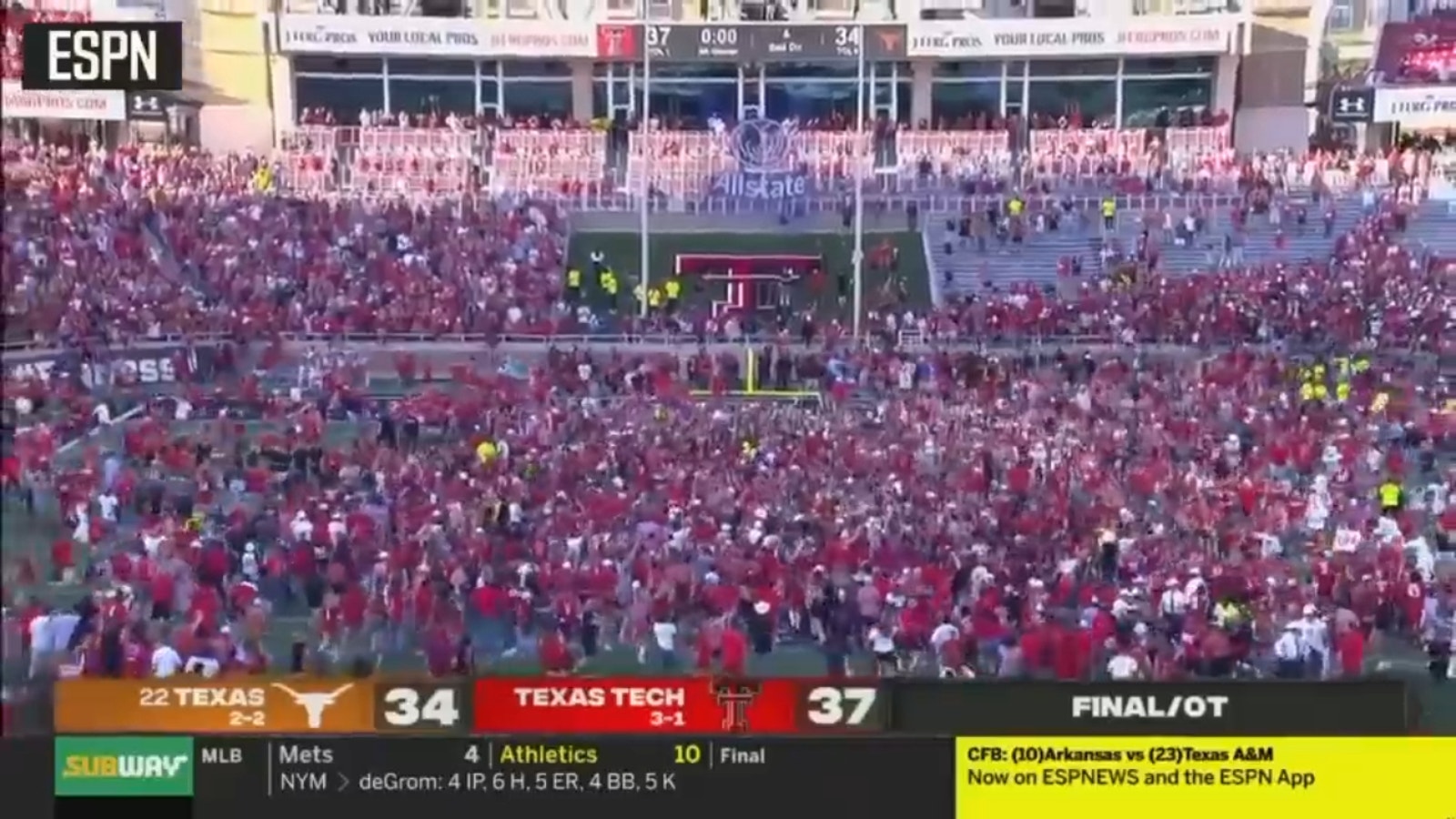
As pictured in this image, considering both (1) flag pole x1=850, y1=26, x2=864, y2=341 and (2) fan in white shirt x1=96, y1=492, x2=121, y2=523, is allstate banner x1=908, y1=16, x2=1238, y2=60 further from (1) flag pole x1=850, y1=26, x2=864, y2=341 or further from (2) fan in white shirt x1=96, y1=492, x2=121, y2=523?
(2) fan in white shirt x1=96, y1=492, x2=121, y2=523

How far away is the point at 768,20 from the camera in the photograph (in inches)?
196

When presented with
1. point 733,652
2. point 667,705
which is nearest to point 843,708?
point 733,652

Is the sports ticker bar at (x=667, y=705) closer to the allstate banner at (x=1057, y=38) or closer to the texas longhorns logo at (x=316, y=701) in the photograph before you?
the texas longhorns logo at (x=316, y=701)

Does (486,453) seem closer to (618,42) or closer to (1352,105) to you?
(618,42)

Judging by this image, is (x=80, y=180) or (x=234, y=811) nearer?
(x=234, y=811)

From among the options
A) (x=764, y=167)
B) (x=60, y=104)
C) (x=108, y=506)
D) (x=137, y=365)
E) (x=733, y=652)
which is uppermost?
(x=60, y=104)

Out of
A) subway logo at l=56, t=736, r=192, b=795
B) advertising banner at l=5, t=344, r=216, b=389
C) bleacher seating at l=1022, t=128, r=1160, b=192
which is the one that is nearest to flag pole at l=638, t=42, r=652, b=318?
bleacher seating at l=1022, t=128, r=1160, b=192

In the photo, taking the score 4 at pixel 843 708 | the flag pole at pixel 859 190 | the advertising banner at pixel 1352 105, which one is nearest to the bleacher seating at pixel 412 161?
the flag pole at pixel 859 190

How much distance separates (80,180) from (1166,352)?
251 cm

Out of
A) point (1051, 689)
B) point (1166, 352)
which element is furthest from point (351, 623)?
point (1166, 352)

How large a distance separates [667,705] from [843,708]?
0.38m

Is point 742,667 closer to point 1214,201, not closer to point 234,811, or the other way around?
point 234,811

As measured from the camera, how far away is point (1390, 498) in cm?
484

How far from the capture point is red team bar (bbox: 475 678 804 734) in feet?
A: 15.4
